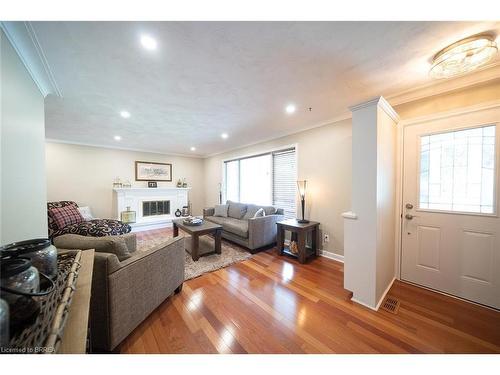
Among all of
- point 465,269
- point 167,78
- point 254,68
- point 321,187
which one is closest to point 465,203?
point 465,269

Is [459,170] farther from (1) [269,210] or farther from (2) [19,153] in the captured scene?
(2) [19,153]

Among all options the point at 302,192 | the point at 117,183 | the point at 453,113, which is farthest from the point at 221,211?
the point at 453,113

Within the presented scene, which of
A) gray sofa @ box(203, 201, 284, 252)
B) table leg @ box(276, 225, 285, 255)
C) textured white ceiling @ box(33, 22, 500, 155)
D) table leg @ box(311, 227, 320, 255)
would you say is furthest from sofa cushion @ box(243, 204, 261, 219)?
textured white ceiling @ box(33, 22, 500, 155)

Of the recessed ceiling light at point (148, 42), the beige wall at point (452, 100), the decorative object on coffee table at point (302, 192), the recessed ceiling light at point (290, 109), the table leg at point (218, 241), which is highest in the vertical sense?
the recessed ceiling light at point (290, 109)

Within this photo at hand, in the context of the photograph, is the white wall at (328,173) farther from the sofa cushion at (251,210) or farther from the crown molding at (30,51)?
the crown molding at (30,51)

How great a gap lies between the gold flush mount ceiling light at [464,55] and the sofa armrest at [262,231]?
9.33 feet

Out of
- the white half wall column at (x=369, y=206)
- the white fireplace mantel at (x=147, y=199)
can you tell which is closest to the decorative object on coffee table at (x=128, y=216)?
the white fireplace mantel at (x=147, y=199)

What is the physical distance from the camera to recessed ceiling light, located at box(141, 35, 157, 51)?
4.34 feet

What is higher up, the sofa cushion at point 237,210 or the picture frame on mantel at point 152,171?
the picture frame on mantel at point 152,171

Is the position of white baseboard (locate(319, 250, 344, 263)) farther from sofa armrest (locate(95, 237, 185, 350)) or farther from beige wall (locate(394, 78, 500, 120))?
sofa armrest (locate(95, 237, 185, 350))

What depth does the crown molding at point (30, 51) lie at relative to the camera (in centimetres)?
122

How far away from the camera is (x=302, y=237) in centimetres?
283
